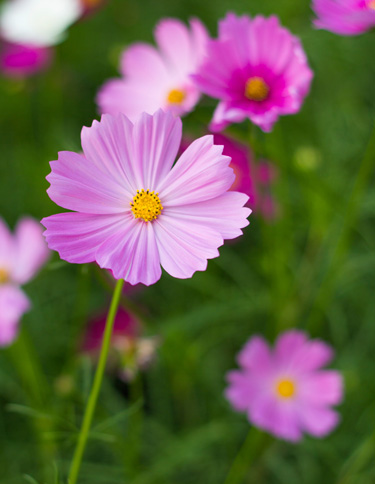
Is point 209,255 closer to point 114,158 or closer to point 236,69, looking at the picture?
point 114,158

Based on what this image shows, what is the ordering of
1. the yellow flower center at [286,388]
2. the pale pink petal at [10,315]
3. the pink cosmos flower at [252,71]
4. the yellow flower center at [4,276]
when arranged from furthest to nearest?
the yellow flower center at [286,388]
the yellow flower center at [4,276]
the pale pink petal at [10,315]
the pink cosmos flower at [252,71]

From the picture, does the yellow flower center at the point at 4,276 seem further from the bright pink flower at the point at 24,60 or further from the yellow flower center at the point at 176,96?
the bright pink flower at the point at 24,60

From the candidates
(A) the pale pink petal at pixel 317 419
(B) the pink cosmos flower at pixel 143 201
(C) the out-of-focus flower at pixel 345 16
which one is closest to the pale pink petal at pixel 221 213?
(B) the pink cosmos flower at pixel 143 201

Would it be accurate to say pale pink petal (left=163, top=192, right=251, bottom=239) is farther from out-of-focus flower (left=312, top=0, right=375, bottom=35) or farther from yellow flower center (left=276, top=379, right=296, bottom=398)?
yellow flower center (left=276, top=379, right=296, bottom=398)

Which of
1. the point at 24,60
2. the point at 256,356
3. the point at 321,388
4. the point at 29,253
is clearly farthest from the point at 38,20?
the point at 321,388

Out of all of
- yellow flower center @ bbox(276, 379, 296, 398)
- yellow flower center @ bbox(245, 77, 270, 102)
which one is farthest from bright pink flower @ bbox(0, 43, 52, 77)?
yellow flower center @ bbox(276, 379, 296, 398)

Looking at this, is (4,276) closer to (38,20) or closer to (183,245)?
(183,245)

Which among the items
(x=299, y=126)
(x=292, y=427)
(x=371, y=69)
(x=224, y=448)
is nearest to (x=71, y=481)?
(x=292, y=427)
